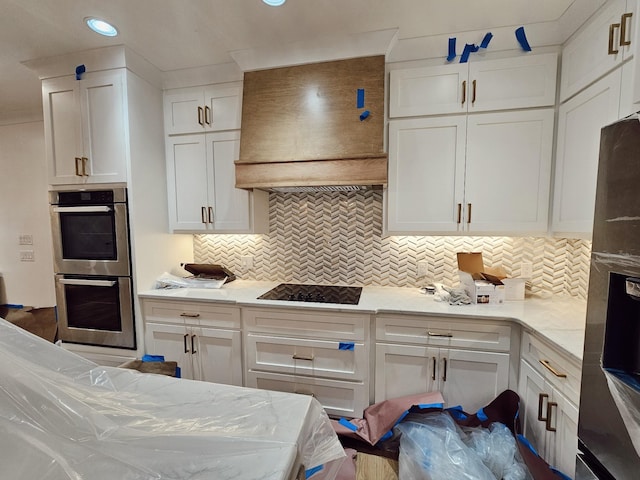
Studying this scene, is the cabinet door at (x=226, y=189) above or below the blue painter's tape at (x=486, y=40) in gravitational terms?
below

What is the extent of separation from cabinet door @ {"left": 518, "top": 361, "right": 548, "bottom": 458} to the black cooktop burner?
A: 3.33 ft

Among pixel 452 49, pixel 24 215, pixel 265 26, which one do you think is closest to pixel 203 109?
pixel 265 26

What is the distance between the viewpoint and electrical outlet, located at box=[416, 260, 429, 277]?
220cm

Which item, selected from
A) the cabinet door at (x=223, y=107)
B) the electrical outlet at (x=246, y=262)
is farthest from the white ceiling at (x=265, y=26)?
the electrical outlet at (x=246, y=262)

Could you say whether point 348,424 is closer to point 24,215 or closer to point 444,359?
point 444,359

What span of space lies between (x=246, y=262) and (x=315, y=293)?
0.80 metres

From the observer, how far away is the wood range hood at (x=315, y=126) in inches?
71.4

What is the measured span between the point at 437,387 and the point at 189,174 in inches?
94.3

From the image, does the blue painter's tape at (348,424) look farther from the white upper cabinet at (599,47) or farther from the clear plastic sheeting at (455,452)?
the white upper cabinet at (599,47)

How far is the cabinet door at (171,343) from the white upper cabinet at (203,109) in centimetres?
155

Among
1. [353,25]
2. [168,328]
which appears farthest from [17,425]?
[353,25]

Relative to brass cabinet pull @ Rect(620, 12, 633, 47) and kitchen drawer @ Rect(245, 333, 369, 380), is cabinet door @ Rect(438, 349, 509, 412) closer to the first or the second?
kitchen drawer @ Rect(245, 333, 369, 380)

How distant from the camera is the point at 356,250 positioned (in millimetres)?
2330

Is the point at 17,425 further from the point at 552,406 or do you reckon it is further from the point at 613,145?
the point at 552,406
